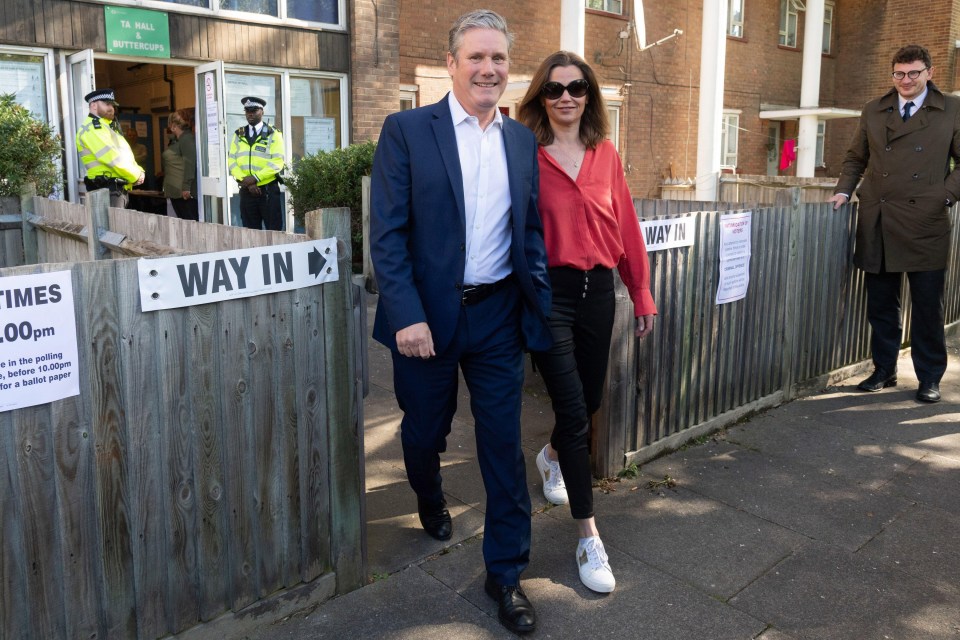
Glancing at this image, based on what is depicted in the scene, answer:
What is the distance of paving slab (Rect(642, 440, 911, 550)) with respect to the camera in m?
3.88

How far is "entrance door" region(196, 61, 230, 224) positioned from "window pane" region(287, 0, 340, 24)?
5.05 feet

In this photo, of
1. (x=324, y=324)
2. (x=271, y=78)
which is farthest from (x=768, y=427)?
(x=271, y=78)

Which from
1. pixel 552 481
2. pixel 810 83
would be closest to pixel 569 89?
pixel 552 481

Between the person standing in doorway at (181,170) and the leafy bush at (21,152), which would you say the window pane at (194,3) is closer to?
the person standing in doorway at (181,170)

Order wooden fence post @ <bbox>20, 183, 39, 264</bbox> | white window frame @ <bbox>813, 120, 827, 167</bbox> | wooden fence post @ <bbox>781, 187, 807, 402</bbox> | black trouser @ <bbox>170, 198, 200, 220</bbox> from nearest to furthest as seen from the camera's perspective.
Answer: wooden fence post @ <bbox>781, 187, 807, 402</bbox>, wooden fence post @ <bbox>20, 183, 39, 264</bbox>, black trouser @ <bbox>170, 198, 200, 220</bbox>, white window frame @ <bbox>813, 120, 827, 167</bbox>

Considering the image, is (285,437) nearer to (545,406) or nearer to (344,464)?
(344,464)

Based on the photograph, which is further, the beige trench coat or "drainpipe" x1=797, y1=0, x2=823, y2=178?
"drainpipe" x1=797, y1=0, x2=823, y2=178

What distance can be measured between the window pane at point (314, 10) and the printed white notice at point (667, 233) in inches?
356

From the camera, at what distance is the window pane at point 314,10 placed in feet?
39.0

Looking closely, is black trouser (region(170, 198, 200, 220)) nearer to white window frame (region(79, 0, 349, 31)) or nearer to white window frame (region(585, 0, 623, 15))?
white window frame (region(79, 0, 349, 31))

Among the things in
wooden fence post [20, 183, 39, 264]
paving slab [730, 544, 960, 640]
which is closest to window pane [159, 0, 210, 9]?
wooden fence post [20, 183, 39, 264]

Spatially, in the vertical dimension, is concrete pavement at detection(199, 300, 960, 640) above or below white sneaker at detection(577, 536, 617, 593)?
below

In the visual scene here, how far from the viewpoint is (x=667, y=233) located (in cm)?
440

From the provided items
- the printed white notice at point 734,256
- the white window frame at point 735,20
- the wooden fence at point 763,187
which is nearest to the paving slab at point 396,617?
the printed white notice at point 734,256
